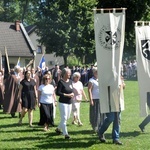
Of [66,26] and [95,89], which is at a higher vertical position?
[66,26]

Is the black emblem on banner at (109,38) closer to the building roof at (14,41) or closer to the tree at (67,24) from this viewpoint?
the tree at (67,24)

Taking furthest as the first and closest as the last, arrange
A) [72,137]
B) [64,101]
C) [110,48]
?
[72,137] < [64,101] < [110,48]

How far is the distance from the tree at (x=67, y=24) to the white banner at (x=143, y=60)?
28.8 metres

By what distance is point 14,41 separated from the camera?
171 ft

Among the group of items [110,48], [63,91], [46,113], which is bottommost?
[46,113]

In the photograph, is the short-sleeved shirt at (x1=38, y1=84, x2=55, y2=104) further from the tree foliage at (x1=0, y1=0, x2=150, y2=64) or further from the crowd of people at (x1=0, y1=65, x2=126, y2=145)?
the tree foliage at (x1=0, y1=0, x2=150, y2=64)

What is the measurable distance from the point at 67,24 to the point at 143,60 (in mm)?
29516

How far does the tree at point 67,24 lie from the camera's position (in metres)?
38.8

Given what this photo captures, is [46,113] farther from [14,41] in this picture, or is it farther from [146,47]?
[14,41]

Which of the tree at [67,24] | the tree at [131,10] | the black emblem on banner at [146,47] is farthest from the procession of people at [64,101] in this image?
the tree at [131,10]

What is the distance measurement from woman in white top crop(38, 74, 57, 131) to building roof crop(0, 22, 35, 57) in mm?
39314

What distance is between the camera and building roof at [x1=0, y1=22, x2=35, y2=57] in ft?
167

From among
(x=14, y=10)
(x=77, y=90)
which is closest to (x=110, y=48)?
(x=77, y=90)

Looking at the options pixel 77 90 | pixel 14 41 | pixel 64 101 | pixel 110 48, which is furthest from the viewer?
pixel 14 41
